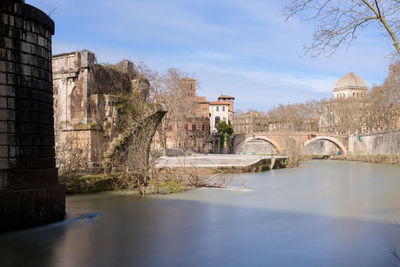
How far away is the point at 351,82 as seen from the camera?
305 ft

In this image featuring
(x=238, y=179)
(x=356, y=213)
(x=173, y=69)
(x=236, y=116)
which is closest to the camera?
(x=356, y=213)

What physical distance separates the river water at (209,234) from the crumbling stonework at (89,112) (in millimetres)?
1617

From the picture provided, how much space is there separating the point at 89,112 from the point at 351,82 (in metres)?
88.9

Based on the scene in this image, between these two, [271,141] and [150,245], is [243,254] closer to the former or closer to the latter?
[150,245]

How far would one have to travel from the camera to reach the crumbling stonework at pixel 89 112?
44.0 feet

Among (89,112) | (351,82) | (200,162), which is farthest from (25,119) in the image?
(351,82)

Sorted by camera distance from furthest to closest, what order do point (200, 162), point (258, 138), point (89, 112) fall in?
point (258, 138) < point (200, 162) < point (89, 112)

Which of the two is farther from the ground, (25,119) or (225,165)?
(25,119)

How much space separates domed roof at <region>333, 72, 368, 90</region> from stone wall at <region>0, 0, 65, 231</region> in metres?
93.1

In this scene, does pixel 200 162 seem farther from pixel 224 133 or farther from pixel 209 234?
pixel 224 133

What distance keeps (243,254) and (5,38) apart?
210 inches

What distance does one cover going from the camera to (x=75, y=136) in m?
13.6

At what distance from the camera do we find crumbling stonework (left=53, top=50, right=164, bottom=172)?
1341 centimetres

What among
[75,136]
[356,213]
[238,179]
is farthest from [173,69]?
[356,213]
